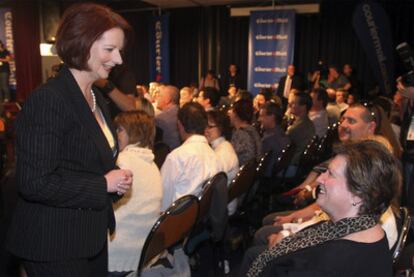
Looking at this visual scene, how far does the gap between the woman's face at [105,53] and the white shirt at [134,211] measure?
835 mm

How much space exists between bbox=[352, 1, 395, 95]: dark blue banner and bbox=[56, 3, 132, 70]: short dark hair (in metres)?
7.82

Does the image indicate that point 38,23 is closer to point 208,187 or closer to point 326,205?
point 208,187

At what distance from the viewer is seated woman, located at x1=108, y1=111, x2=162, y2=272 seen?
2.11 metres

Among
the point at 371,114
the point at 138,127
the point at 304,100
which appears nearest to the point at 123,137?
the point at 138,127

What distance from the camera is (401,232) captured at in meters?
2.00

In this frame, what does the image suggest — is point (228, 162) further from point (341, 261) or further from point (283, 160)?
point (341, 261)

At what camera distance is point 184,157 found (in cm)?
282

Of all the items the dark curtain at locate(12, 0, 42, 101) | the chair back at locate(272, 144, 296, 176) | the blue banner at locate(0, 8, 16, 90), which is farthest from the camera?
the dark curtain at locate(12, 0, 42, 101)

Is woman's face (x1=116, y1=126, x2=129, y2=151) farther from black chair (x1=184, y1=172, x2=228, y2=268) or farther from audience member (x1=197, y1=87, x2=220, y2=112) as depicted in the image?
audience member (x1=197, y1=87, x2=220, y2=112)

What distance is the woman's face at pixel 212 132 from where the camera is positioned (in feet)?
11.6

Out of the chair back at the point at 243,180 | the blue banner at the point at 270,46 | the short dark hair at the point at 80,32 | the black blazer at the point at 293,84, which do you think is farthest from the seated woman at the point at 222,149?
the blue banner at the point at 270,46

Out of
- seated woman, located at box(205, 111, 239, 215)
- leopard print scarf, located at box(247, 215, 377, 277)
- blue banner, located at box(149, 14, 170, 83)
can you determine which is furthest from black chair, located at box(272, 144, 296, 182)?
blue banner, located at box(149, 14, 170, 83)

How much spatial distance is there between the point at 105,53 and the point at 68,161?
35 centimetres

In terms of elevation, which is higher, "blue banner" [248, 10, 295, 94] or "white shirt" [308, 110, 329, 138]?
"blue banner" [248, 10, 295, 94]
